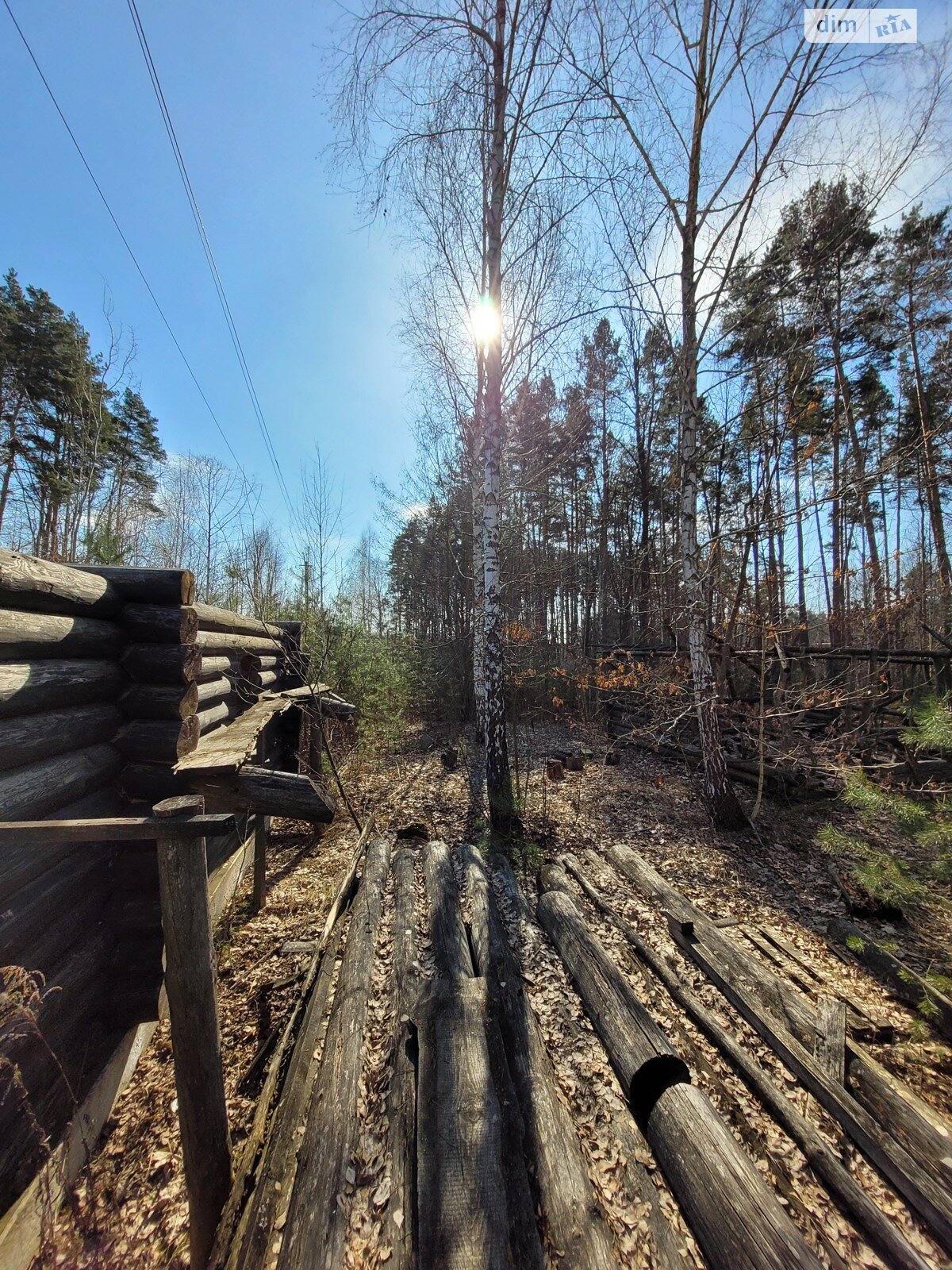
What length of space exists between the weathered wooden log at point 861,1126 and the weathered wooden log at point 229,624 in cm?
420

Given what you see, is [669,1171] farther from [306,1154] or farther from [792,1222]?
[306,1154]

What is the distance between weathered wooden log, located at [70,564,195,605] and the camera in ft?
9.04

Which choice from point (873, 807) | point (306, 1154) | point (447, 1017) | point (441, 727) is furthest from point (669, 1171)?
point (441, 727)

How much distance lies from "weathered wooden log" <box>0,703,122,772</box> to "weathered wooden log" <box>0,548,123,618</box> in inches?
20.8

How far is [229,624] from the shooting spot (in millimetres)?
4734

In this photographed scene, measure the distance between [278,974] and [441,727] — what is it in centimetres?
895

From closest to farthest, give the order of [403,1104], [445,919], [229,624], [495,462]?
[403,1104], [445,919], [229,624], [495,462]

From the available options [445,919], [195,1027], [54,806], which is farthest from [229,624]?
[195,1027]

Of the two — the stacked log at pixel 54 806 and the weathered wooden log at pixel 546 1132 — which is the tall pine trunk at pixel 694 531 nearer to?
the weathered wooden log at pixel 546 1132

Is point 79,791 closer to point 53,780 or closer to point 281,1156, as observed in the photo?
point 53,780

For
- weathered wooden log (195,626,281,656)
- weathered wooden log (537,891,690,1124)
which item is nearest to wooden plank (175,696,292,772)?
weathered wooden log (195,626,281,656)

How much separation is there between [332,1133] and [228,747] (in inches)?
83.0

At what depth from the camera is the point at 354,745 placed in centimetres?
872

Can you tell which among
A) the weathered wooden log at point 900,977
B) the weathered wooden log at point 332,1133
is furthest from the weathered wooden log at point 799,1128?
the weathered wooden log at point 332,1133
